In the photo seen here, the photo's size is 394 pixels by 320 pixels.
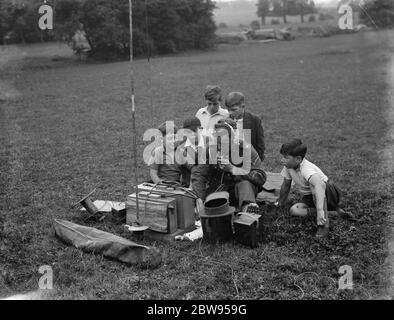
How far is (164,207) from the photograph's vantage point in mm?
5996

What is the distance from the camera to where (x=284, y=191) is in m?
6.62

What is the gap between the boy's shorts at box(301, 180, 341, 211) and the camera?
6270 millimetres

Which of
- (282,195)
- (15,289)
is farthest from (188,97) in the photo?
(15,289)

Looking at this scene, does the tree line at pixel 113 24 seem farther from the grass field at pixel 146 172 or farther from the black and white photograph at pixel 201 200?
the black and white photograph at pixel 201 200

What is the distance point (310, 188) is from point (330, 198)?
304 millimetres

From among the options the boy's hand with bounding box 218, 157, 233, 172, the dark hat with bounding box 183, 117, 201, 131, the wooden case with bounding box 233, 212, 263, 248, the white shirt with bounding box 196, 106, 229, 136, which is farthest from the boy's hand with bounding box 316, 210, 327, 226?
the dark hat with bounding box 183, 117, 201, 131

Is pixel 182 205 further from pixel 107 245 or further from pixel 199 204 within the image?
pixel 107 245

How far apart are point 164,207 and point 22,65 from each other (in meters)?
29.1

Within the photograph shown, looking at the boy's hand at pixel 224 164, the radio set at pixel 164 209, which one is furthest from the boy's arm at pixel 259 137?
the radio set at pixel 164 209

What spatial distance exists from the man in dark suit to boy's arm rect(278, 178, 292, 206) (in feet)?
3.07

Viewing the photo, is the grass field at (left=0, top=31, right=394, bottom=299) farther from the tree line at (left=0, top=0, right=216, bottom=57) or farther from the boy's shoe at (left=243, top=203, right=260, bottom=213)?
the tree line at (left=0, top=0, right=216, bottom=57)

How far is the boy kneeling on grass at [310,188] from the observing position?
593 centimetres
